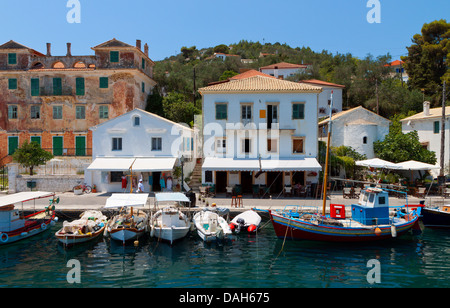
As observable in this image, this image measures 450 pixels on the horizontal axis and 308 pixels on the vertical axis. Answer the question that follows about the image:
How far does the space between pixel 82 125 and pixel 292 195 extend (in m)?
22.6

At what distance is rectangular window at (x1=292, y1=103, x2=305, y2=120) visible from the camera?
28766 mm

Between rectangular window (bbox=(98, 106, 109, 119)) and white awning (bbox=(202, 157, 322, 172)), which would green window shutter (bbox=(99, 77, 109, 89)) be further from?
white awning (bbox=(202, 157, 322, 172))

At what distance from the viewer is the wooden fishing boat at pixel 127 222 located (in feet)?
60.0

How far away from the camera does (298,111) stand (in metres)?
28.8

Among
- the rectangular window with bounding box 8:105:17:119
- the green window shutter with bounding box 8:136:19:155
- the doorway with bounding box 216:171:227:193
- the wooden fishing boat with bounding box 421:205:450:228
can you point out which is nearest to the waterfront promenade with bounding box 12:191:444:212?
the doorway with bounding box 216:171:227:193

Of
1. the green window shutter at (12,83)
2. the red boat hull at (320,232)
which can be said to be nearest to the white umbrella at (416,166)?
the red boat hull at (320,232)

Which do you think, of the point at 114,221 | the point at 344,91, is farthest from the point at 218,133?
the point at 344,91

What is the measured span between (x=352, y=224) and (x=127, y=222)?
40.8 ft

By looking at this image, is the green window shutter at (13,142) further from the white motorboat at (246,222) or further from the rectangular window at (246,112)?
the white motorboat at (246,222)

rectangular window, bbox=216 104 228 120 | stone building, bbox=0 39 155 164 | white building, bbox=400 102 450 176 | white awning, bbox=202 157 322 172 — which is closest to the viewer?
white awning, bbox=202 157 322 172

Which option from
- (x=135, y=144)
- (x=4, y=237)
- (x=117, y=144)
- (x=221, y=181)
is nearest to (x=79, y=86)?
(x=117, y=144)

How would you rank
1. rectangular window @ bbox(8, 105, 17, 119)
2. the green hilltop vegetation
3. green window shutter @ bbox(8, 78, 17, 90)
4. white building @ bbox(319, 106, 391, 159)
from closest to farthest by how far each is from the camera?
white building @ bbox(319, 106, 391, 159)
green window shutter @ bbox(8, 78, 17, 90)
rectangular window @ bbox(8, 105, 17, 119)
the green hilltop vegetation

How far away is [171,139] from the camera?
28812mm

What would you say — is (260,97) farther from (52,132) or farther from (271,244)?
(52,132)
